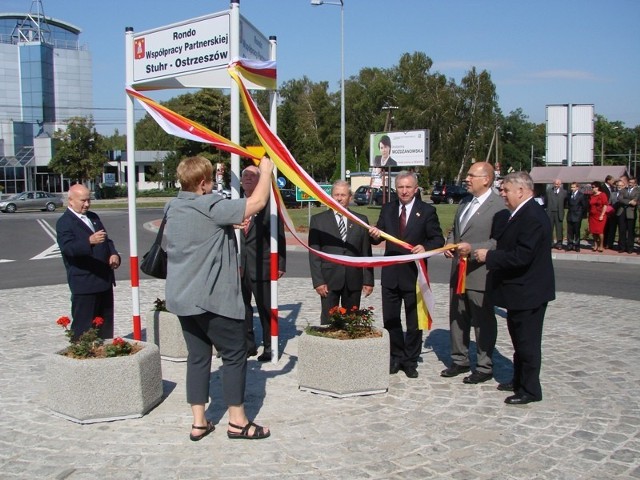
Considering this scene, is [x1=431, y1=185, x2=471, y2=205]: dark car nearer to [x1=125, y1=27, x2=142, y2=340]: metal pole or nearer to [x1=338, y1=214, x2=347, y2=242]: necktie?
[x1=338, y1=214, x2=347, y2=242]: necktie

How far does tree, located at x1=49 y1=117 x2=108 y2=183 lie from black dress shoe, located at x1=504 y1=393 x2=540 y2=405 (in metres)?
59.4

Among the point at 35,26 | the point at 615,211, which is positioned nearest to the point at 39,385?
the point at 615,211

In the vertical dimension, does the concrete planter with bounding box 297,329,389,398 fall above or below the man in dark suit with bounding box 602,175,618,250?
below

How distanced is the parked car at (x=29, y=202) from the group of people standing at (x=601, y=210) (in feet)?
134

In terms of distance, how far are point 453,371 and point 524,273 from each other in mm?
1525

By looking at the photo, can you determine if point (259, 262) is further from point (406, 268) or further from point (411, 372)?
point (411, 372)

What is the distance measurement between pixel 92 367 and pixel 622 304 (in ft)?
28.7

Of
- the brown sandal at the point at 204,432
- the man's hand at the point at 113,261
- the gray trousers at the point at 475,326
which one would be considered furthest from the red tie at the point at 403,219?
the man's hand at the point at 113,261

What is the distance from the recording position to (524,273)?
5.45 meters

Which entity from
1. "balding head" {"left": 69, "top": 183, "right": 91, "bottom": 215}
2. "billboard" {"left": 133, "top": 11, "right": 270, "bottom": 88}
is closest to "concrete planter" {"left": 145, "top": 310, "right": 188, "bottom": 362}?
"balding head" {"left": 69, "top": 183, "right": 91, "bottom": 215}

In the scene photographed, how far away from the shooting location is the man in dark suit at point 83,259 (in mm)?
6070

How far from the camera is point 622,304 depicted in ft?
34.1

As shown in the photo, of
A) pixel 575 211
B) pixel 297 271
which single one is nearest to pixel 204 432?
pixel 297 271

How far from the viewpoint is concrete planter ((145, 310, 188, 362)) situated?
6918mm
